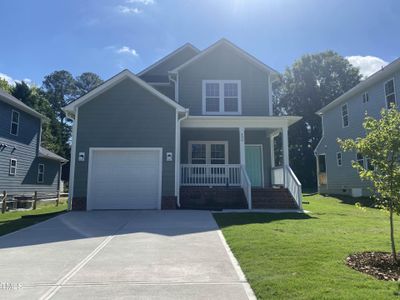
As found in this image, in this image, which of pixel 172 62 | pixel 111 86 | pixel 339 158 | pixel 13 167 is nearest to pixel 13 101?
pixel 13 167

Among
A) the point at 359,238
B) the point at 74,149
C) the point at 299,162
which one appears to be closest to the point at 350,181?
the point at 359,238

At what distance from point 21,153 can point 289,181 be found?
16268mm

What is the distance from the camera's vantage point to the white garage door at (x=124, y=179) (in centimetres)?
1330

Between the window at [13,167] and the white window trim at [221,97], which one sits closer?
the white window trim at [221,97]

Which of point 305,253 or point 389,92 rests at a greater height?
point 389,92

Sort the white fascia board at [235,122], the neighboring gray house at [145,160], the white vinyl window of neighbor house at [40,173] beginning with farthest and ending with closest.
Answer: the white vinyl window of neighbor house at [40,173] → the white fascia board at [235,122] → the neighboring gray house at [145,160]

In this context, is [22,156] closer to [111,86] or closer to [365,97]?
[111,86]

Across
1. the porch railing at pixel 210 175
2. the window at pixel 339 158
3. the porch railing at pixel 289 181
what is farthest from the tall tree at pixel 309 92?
the porch railing at pixel 210 175

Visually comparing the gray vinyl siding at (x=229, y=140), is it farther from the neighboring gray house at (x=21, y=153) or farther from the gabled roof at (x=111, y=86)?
the neighboring gray house at (x=21, y=153)

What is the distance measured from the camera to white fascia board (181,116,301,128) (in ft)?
48.0

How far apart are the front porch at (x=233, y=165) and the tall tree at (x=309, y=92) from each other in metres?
26.5

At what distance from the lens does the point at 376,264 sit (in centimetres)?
523

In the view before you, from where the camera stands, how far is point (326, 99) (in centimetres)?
4316

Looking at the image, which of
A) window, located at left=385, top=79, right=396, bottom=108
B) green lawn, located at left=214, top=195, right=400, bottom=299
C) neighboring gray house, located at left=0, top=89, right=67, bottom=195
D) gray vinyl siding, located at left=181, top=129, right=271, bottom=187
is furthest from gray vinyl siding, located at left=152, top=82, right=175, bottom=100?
window, located at left=385, top=79, right=396, bottom=108
